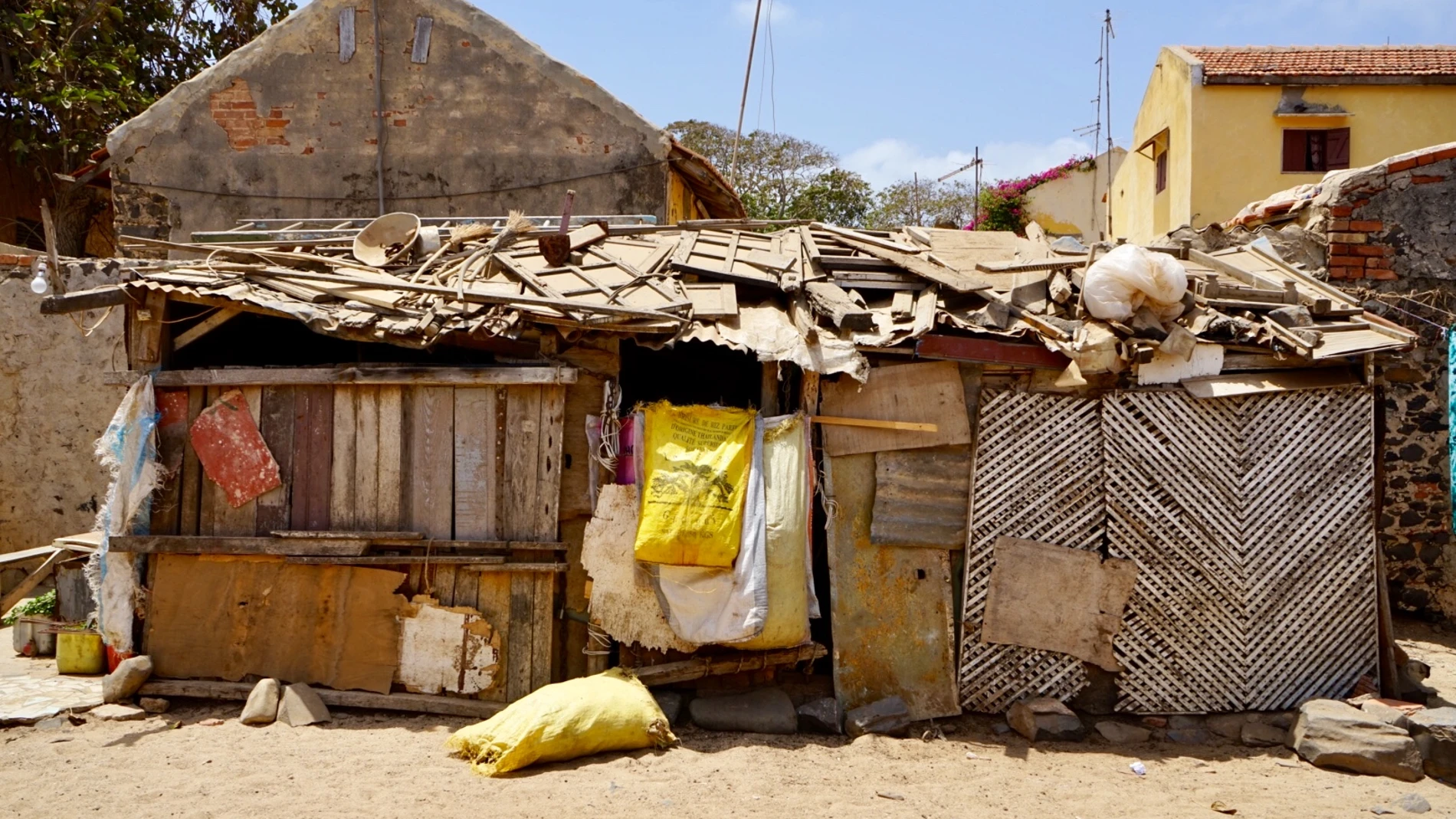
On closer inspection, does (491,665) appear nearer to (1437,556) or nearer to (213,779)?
(213,779)

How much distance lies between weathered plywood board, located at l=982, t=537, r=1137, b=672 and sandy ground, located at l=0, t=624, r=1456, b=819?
25.1 inches

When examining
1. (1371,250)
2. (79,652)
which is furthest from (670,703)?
(1371,250)

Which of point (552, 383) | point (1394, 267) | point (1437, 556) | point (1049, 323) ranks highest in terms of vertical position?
point (1394, 267)

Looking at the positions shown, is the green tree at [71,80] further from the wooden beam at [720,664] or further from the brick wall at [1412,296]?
the brick wall at [1412,296]

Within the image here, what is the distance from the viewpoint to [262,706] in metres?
6.72

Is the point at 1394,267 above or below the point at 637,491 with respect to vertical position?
above

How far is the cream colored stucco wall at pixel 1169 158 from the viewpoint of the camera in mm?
19266

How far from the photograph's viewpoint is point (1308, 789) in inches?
239

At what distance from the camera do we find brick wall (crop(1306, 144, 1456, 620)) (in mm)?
9172

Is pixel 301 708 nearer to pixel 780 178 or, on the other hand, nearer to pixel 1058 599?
pixel 1058 599

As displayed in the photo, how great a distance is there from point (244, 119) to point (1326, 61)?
57.0ft

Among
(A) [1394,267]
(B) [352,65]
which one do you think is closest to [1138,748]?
(A) [1394,267]

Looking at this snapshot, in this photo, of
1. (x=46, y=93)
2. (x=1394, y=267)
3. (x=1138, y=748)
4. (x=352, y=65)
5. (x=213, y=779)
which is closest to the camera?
(x=213, y=779)

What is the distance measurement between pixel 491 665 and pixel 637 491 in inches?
58.1
